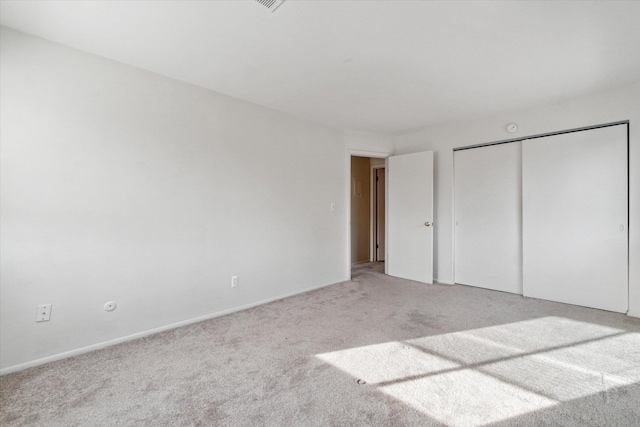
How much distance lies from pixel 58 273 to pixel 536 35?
13.0 feet

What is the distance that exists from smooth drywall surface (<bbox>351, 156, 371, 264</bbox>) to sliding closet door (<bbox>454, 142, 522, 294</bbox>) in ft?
6.73

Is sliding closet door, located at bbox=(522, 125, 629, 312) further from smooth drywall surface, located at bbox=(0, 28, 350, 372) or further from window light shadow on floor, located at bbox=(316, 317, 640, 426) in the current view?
smooth drywall surface, located at bbox=(0, 28, 350, 372)

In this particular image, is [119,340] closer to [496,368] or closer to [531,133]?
[496,368]

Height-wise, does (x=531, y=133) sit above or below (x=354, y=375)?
above

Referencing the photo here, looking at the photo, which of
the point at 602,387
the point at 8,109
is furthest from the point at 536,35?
the point at 8,109

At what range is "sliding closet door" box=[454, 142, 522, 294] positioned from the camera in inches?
140

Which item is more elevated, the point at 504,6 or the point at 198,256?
the point at 504,6

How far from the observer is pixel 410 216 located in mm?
4328

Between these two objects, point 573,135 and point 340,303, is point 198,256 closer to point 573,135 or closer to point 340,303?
point 340,303

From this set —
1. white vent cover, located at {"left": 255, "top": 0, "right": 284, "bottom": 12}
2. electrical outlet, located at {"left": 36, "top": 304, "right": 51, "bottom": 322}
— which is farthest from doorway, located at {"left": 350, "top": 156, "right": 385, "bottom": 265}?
electrical outlet, located at {"left": 36, "top": 304, "right": 51, "bottom": 322}

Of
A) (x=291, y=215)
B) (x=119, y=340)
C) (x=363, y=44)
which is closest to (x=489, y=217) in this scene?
(x=291, y=215)

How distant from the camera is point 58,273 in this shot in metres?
2.04

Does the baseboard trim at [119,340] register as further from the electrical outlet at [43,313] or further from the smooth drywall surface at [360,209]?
the smooth drywall surface at [360,209]

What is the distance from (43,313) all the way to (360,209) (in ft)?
15.8
